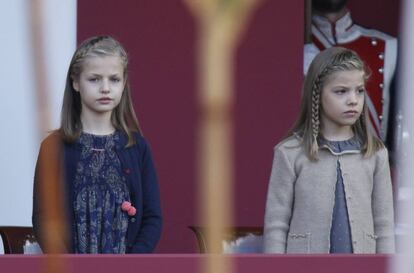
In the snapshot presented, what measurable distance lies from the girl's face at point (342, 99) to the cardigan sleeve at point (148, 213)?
506 millimetres

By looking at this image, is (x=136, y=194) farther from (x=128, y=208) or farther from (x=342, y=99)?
(x=342, y=99)

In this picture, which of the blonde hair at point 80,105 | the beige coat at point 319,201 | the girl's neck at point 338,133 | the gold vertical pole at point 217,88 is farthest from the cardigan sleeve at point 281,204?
the gold vertical pole at point 217,88

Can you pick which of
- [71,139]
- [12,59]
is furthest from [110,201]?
[12,59]

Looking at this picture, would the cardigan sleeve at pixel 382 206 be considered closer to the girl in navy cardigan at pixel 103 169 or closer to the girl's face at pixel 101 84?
the girl in navy cardigan at pixel 103 169

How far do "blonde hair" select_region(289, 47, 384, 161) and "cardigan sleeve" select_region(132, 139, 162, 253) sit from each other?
42 centimetres

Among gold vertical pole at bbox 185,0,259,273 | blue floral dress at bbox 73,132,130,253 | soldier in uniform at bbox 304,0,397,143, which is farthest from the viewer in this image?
soldier in uniform at bbox 304,0,397,143

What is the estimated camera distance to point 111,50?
3602 millimetres

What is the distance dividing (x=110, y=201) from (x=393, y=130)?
2142 millimetres

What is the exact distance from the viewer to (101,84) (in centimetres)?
354

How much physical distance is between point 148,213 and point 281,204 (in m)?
0.36

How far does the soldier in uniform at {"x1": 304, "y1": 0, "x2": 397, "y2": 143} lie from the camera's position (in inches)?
207

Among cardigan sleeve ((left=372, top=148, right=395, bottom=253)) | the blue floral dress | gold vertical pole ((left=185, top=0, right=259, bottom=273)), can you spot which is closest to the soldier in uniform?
cardigan sleeve ((left=372, top=148, right=395, bottom=253))

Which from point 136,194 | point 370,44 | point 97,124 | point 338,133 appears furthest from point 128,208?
point 370,44

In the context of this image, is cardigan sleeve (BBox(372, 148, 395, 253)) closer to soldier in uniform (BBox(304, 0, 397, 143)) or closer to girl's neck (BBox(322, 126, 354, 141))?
girl's neck (BBox(322, 126, 354, 141))
